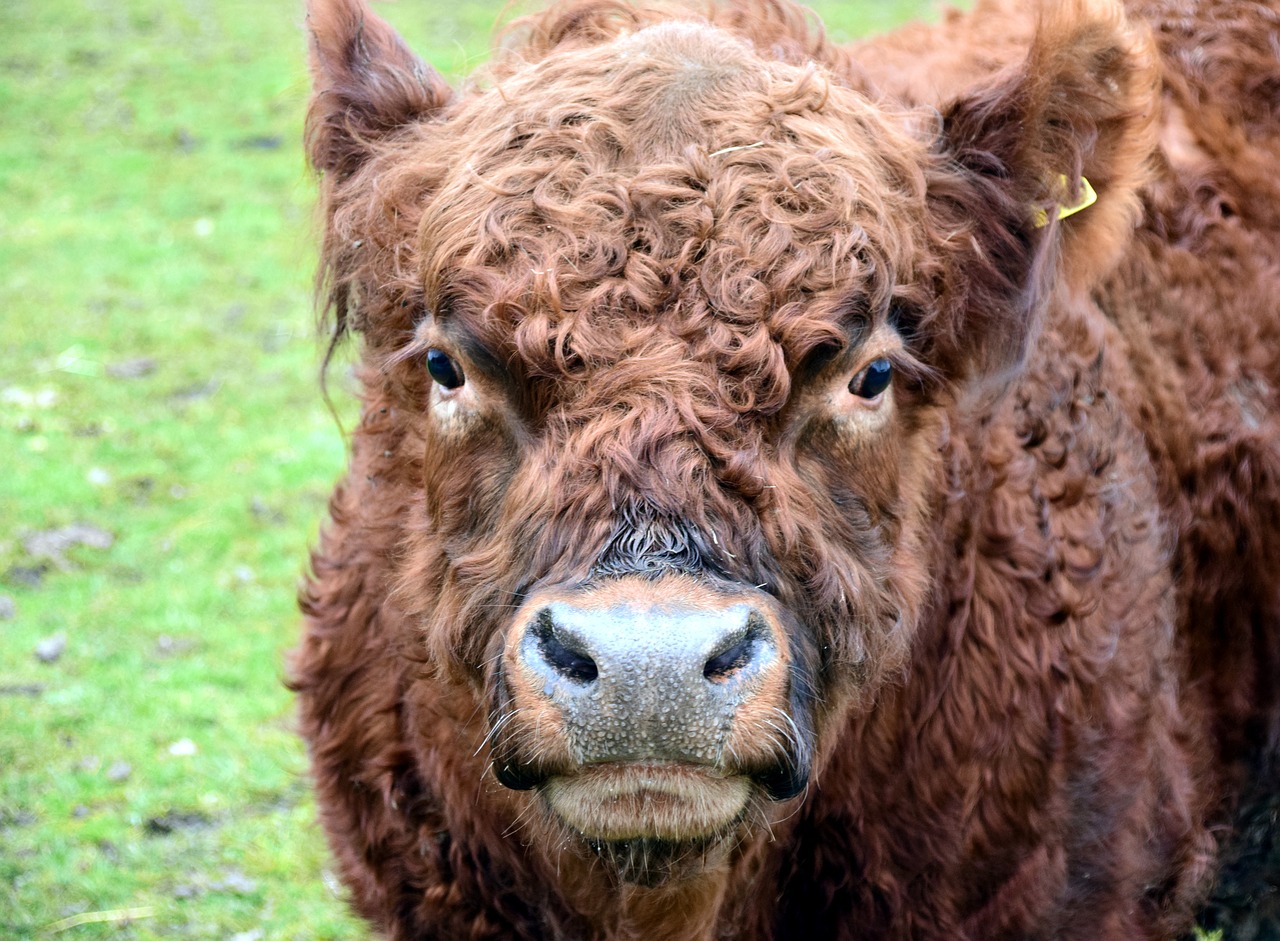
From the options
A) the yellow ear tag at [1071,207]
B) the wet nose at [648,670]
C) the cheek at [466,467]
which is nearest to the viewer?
the wet nose at [648,670]

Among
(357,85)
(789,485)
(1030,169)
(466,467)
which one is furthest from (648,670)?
(357,85)

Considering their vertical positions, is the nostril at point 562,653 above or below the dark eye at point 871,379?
below

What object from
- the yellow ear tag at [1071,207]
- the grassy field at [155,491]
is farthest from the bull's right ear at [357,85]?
the yellow ear tag at [1071,207]

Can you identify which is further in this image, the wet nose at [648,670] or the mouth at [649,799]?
the mouth at [649,799]

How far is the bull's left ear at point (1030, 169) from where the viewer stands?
10.8ft

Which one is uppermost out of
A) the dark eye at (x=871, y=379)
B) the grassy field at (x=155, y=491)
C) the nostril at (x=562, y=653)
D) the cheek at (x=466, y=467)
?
the dark eye at (x=871, y=379)

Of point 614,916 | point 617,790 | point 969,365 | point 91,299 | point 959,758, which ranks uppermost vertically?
point 969,365

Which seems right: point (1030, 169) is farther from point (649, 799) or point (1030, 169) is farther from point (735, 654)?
point (649, 799)

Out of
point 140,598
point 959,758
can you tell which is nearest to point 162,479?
point 140,598

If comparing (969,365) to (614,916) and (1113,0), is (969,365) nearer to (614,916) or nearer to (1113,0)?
(1113,0)

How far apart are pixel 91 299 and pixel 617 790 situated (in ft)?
31.5

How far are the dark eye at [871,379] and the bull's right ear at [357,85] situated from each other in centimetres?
132

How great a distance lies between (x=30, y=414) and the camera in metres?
9.23

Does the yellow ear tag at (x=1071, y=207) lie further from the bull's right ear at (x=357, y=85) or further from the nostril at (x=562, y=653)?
the nostril at (x=562, y=653)
